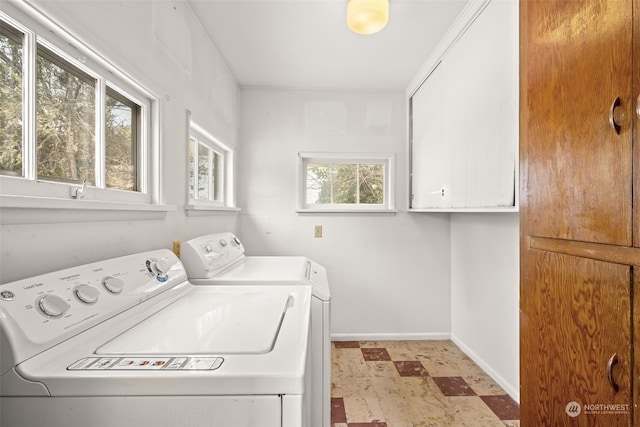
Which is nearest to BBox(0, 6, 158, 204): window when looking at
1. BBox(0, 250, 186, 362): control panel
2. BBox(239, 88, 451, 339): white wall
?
Answer: BBox(0, 250, 186, 362): control panel

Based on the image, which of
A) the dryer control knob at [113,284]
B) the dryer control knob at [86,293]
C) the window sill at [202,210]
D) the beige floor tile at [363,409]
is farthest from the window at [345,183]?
the dryer control knob at [86,293]

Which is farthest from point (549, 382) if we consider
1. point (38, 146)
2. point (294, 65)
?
point (294, 65)

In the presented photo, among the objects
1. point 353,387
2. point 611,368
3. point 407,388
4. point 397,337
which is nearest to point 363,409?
point 353,387

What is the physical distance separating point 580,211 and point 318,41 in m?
1.79

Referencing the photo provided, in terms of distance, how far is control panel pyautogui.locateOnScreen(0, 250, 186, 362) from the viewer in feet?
2.10

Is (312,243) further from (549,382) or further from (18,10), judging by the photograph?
(18,10)

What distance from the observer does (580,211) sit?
0.84 m

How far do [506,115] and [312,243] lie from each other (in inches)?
71.5

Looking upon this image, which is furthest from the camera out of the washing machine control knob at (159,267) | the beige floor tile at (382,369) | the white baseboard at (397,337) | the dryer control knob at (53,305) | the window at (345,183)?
the window at (345,183)

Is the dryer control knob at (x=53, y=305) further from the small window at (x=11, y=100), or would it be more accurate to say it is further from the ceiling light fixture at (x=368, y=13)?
the ceiling light fixture at (x=368, y=13)

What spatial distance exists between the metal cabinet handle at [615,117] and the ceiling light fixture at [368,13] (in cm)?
106

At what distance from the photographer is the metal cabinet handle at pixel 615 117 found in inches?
28.8

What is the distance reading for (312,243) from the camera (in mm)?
2809

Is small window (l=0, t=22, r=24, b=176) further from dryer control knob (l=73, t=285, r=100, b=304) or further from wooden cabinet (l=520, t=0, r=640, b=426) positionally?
wooden cabinet (l=520, t=0, r=640, b=426)
